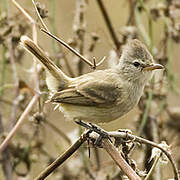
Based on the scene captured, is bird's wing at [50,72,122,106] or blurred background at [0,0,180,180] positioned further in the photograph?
blurred background at [0,0,180,180]

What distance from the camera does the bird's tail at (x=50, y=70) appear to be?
10.9ft

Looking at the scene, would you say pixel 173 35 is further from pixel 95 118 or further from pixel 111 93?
pixel 95 118

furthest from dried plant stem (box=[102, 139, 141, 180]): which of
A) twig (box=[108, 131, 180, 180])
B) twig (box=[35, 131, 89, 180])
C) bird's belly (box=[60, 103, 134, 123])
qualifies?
bird's belly (box=[60, 103, 134, 123])

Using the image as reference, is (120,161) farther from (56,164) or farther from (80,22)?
(80,22)

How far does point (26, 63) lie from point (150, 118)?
5.67ft

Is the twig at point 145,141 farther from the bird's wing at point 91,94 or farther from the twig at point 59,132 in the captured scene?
the twig at point 59,132

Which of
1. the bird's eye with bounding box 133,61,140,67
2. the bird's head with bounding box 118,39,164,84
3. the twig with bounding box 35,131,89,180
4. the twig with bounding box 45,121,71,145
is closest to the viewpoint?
the twig with bounding box 35,131,89,180

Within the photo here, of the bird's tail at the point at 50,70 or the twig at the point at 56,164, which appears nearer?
the twig at the point at 56,164

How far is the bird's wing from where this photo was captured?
349 centimetres

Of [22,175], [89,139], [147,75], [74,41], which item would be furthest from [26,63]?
[89,139]

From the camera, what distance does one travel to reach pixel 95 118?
339cm

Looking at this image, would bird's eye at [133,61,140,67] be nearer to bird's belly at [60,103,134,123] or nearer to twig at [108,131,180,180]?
bird's belly at [60,103,134,123]

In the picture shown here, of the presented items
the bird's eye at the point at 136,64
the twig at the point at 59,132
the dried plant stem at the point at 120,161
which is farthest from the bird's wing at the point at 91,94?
the twig at the point at 59,132

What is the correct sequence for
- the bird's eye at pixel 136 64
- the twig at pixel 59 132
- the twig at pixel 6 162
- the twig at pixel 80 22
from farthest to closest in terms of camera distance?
the twig at pixel 59 132 → the twig at pixel 80 22 → the twig at pixel 6 162 → the bird's eye at pixel 136 64
